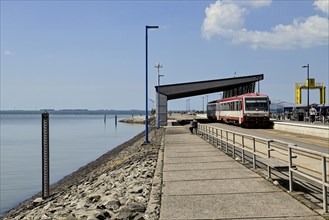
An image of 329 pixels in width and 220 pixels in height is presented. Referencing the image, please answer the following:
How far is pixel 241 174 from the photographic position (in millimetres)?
11641

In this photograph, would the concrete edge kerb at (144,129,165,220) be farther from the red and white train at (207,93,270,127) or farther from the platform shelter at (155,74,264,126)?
the platform shelter at (155,74,264,126)

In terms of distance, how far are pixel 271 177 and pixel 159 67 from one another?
167ft

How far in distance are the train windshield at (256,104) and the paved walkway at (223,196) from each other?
90.9 ft

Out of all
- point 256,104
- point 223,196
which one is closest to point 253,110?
point 256,104

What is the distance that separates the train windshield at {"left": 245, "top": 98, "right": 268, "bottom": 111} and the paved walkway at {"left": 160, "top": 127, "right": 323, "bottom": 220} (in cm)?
2770

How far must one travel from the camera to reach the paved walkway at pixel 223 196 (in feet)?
23.6

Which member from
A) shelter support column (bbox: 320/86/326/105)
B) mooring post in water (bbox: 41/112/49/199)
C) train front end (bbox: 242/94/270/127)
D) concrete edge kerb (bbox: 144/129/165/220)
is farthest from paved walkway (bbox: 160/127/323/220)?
shelter support column (bbox: 320/86/326/105)

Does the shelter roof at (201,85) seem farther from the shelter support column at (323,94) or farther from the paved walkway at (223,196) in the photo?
the paved walkway at (223,196)

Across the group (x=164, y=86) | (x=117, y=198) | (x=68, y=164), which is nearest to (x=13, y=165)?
(x=68, y=164)

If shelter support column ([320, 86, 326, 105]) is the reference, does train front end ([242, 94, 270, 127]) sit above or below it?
below

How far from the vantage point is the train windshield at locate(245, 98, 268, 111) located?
40.3m

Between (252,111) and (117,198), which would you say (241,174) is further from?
(252,111)

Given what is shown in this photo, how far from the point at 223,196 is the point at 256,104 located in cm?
3276

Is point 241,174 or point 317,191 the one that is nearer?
point 317,191
